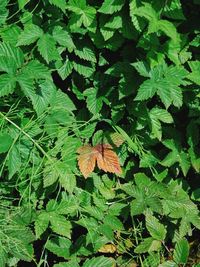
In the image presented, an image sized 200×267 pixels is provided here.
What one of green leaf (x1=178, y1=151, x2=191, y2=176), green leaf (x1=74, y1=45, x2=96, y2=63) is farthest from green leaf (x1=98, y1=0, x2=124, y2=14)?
green leaf (x1=178, y1=151, x2=191, y2=176)

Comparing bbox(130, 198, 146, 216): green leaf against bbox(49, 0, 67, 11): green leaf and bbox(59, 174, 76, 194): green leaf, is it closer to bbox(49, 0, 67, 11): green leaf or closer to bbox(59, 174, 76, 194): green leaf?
bbox(59, 174, 76, 194): green leaf

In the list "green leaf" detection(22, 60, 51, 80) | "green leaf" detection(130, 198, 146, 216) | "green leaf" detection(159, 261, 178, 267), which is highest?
"green leaf" detection(22, 60, 51, 80)

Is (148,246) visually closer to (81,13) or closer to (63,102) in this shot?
(63,102)

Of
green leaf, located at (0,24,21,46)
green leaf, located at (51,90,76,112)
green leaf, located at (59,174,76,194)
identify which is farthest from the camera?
green leaf, located at (51,90,76,112)

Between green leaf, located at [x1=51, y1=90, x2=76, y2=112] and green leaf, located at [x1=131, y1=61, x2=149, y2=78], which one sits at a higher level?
green leaf, located at [x1=131, y1=61, x2=149, y2=78]

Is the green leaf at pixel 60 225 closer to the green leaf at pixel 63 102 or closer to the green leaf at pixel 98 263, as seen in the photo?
the green leaf at pixel 98 263

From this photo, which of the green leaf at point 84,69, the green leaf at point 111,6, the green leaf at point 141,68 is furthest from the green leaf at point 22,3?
the green leaf at point 141,68
